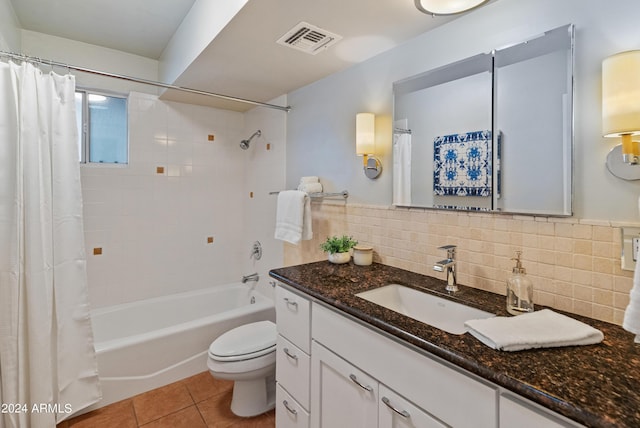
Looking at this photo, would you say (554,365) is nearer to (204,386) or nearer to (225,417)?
(225,417)

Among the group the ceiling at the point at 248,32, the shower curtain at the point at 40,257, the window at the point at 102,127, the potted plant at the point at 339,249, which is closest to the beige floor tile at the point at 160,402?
the shower curtain at the point at 40,257

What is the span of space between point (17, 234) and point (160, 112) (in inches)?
60.0

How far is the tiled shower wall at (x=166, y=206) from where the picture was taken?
2500 mm

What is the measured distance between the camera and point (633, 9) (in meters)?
0.96

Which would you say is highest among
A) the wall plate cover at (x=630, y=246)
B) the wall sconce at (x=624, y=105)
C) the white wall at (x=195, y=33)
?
the white wall at (x=195, y=33)

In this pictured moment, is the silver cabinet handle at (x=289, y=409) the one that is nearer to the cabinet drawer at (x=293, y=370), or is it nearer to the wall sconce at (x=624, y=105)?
the cabinet drawer at (x=293, y=370)

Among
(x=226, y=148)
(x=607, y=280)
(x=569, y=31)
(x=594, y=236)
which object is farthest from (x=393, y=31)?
(x=226, y=148)

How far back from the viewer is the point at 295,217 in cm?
210

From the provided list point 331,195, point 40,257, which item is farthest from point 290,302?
point 40,257

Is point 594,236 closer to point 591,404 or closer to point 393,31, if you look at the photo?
point 591,404

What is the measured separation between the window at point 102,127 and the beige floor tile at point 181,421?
1958 millimetres

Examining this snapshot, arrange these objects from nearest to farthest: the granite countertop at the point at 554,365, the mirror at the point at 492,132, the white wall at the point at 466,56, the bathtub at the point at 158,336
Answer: the granite countertop at the point at 554,365 < the white wall at the point at 466,56 < the mirror at the point at 492,132 < the bathtub at the point at 158,336

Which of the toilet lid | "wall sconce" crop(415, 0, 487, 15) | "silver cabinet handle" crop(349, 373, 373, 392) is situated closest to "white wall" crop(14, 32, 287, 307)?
the toilet lid

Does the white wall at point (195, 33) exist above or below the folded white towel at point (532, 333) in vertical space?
above
